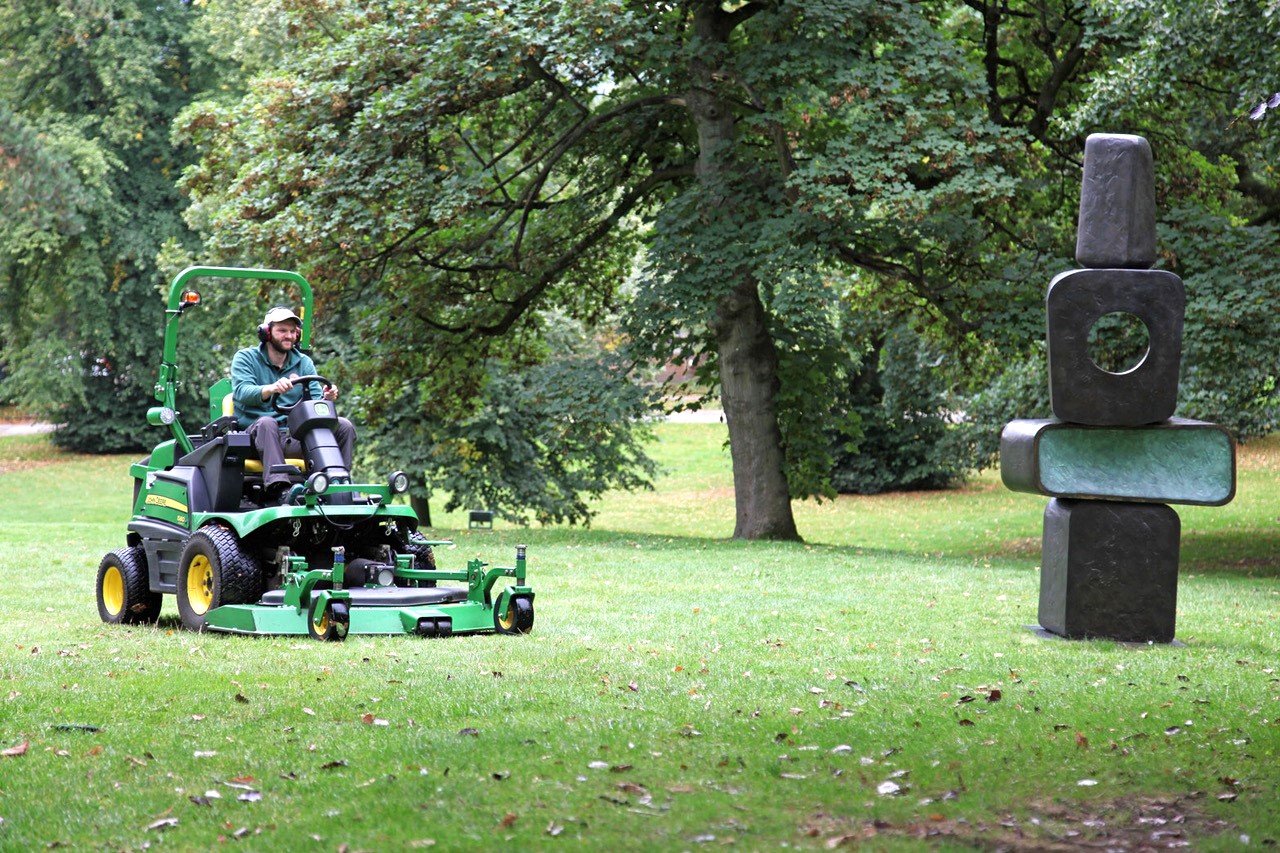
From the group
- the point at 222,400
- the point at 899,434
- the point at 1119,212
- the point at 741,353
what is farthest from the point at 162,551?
the point at 899,434

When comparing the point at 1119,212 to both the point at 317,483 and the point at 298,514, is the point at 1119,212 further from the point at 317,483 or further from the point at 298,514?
the point at 298,514

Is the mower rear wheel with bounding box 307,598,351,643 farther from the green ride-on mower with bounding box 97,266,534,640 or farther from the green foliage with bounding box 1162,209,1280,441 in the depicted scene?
the green foliage with bounding box 1162,209,1280,441

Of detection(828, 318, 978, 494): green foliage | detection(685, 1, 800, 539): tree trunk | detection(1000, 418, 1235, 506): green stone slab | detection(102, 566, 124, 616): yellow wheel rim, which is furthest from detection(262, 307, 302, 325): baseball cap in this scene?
detection(828, 318, 978, 494): green foliage

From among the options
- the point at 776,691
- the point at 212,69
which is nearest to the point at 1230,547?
the point at 776,691

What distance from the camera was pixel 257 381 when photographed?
10477 millimetres

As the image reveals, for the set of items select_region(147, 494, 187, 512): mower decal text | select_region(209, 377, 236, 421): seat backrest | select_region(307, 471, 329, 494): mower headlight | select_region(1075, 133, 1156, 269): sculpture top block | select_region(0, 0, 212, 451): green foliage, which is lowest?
select_region(147, 494, 187, 512): mower decal text

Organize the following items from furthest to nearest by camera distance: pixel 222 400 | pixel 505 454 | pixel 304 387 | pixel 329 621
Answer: pixel 505 454
pixel 222 400
pixel 304 387
pixel 329 621

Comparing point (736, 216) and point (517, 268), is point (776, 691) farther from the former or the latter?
point (517, 268)

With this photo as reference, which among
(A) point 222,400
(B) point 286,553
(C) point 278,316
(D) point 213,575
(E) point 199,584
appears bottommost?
(E) point 199,584

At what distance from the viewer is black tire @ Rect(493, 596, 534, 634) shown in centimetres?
965

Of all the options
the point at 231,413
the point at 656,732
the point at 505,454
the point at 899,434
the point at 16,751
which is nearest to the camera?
the point at 16,751

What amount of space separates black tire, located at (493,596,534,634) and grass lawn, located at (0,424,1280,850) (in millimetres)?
110

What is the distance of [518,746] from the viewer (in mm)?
6188

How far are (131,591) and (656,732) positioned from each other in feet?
18.4
